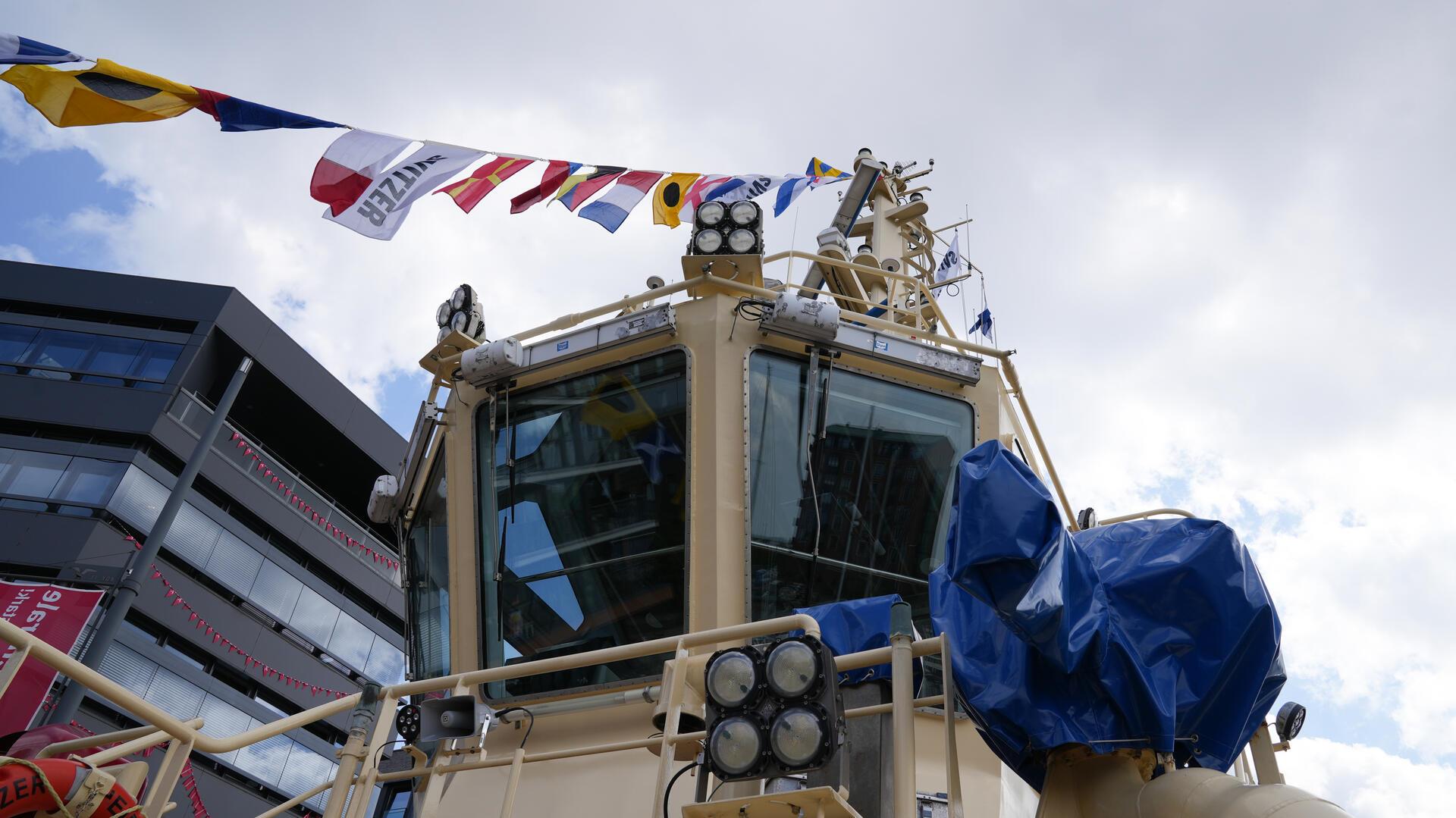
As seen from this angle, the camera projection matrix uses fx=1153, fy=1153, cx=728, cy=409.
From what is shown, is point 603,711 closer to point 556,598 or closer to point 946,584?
point 556,598

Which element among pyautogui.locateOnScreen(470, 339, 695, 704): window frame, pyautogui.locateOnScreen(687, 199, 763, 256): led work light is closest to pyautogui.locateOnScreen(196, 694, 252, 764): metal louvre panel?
pyautogui.locateOnScreen(470, 339, 695, 704): window frame

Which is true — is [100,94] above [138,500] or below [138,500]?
below

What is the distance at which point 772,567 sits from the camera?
8281 mm

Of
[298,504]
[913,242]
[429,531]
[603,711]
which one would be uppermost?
[298,504]

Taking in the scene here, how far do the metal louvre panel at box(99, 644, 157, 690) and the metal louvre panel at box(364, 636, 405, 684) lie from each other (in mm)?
10321

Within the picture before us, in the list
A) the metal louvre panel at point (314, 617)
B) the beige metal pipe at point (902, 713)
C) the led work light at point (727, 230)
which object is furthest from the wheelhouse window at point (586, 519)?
the metal louvre panel at point (314, 617)

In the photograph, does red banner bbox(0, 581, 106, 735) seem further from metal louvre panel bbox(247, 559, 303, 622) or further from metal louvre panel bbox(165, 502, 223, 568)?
metal louvre panel bbox(247, 559, 303, 622)

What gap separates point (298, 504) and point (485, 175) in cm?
3313

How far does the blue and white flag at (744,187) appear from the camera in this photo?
13.0 metres

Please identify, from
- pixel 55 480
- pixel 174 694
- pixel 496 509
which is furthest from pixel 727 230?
pixel 55 480

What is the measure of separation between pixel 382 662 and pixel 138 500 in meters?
12.3

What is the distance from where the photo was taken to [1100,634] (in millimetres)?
4441

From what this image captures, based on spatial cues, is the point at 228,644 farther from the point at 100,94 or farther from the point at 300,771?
the point at 100,94

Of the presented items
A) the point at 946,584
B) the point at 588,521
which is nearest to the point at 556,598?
the point at 588,521
